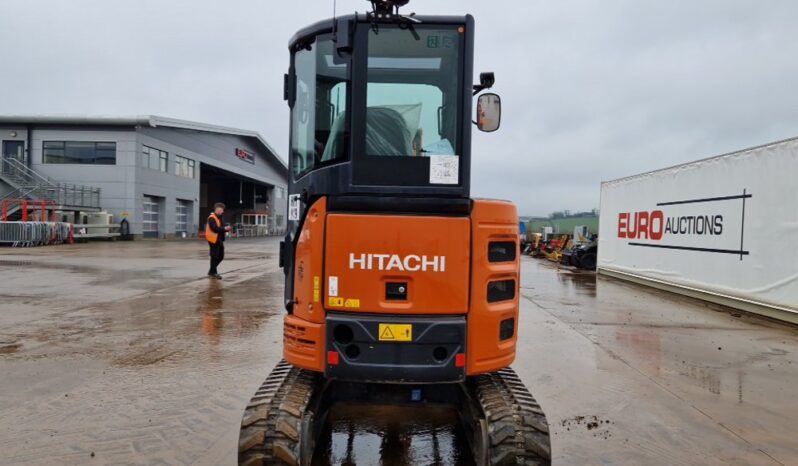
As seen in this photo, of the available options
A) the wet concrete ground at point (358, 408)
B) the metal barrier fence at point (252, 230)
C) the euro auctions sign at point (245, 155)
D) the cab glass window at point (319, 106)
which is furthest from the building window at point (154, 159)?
the cab glass window at point (319, 106)

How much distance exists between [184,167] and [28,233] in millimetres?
17035

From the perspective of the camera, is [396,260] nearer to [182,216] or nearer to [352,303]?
[352,303]

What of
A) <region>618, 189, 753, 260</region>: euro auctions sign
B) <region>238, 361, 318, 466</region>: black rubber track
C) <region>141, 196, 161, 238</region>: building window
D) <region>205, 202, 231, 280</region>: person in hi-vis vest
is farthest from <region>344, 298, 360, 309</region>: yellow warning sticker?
<region>141, 196, 161, 238</region>: building window

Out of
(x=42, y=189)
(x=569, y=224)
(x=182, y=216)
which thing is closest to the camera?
(x=42, y=189)

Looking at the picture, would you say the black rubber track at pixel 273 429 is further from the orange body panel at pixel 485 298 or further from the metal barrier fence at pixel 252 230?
the metal barrier fence at pixel 252 230

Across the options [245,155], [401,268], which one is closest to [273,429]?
[401,268]

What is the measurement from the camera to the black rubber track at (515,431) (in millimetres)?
2957

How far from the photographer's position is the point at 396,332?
10.1ft

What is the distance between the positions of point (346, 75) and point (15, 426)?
366cm

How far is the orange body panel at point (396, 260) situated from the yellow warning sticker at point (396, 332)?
0.08m

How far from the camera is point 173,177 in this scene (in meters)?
38.8

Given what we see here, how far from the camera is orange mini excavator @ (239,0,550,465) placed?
3064 millimetres

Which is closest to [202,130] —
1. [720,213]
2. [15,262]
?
[15,262]

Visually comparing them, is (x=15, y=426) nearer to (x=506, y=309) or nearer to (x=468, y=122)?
(x=506, y=309)
